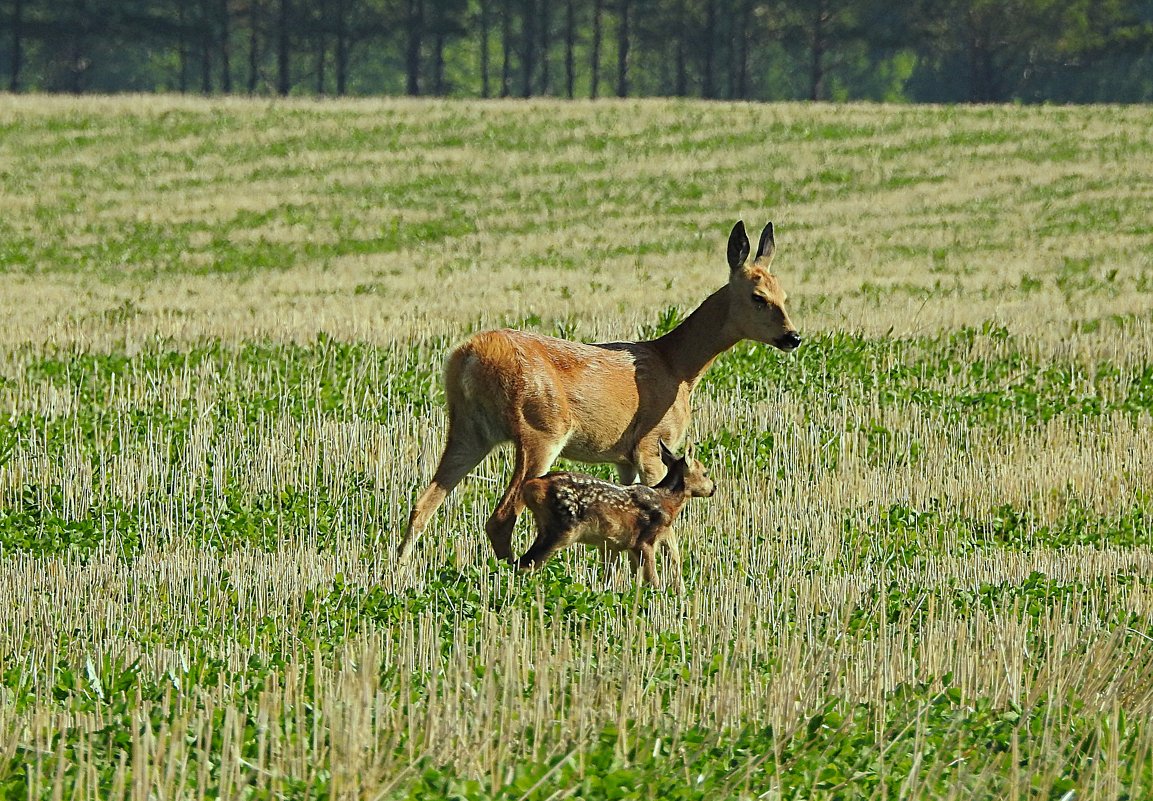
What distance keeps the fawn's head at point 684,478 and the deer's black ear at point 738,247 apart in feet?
4.87

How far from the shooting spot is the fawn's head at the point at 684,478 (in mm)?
8344

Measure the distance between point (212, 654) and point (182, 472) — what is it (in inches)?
162

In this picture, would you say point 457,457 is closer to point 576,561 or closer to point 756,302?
point 576,561

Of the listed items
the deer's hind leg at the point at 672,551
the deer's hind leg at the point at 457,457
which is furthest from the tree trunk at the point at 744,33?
the deer's hind leg at the point at 672,551

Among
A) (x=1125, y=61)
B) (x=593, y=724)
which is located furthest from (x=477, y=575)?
(x=1125, y=61)

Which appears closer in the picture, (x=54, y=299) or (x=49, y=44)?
(x=54, y=299)

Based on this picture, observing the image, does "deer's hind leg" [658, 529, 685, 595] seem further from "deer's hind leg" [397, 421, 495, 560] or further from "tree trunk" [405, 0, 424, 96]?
"tree trunk" [405, 0, 424, 96]

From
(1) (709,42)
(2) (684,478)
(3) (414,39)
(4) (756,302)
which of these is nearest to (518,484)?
(2) (684,478)

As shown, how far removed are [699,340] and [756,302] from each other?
0.40m

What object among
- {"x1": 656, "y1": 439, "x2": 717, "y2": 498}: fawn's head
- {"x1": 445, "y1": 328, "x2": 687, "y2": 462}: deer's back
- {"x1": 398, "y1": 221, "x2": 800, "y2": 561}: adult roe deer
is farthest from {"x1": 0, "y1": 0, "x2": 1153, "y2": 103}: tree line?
{"x1": 656, "y1": 439, "x2": 717, "y2": 498}: fawn's head

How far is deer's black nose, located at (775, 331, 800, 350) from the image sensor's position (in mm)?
9453

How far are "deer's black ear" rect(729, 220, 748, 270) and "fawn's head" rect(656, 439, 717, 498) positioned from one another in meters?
1.49

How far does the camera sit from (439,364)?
1438cm

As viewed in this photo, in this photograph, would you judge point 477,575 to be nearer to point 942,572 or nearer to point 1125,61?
point 942,572
